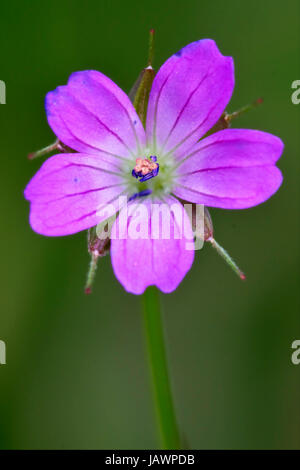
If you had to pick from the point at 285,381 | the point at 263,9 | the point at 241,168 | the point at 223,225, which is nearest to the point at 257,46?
the point at 263,9

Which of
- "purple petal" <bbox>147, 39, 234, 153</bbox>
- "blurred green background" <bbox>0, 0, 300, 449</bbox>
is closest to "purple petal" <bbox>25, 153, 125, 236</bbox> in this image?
"purple petal" <bbox>147, 39, 234, 153</bbox>

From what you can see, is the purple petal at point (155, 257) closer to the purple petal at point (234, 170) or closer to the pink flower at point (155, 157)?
the pink flower at point (155, 157)

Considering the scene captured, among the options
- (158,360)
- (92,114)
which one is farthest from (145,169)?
(158,360)

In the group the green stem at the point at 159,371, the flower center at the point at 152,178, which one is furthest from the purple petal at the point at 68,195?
the green stem at the point at 159,371

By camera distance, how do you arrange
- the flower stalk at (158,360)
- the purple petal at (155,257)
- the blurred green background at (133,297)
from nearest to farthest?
the purple petal at (155,257) → the flower stalk at (158,360) → the blurred green background at (133,297)

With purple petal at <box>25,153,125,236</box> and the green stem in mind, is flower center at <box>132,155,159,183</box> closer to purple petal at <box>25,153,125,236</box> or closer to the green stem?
purple petal at <box>25,153,125,236</box>

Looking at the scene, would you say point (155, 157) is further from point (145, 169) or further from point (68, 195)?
point (68, 195)

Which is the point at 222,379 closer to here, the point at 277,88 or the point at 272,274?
the point at 272,274
